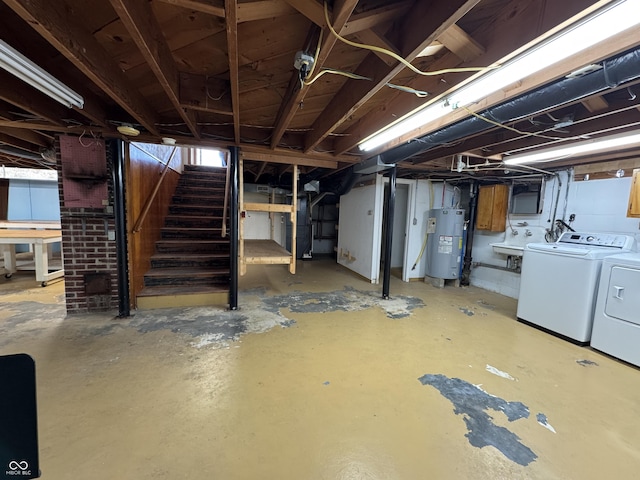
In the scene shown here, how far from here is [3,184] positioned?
6.79 m

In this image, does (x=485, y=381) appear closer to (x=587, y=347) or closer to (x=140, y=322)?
(x=587, y=347)

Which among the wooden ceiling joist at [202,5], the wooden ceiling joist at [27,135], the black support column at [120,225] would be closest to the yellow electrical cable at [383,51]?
the wooden ceiling joist at [202,5]

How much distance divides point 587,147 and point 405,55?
2858 millimetres

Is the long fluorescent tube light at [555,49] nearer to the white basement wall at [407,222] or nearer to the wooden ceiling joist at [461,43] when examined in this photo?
the wooden ceiling joist at [461,43]

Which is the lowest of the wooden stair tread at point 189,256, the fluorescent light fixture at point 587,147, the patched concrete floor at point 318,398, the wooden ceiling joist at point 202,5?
the patched concrete floor at point 318,398

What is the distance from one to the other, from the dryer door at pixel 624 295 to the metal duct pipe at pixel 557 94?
198 centimetres

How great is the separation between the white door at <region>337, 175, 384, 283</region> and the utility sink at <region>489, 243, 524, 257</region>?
6.60ft

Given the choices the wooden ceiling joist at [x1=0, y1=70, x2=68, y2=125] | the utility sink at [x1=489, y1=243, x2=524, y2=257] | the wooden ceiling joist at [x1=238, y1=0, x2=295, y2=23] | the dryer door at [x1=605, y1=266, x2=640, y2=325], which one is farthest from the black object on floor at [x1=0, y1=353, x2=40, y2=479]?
the utility sink at [x1=489, y1=243, x2=524, y2=257]

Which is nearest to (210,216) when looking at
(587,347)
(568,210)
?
(587,347)

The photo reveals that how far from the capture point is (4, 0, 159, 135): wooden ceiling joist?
122 cm

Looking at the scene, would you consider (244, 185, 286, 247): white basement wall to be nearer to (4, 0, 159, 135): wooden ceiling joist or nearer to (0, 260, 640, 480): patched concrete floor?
(0, 260, 640, 480): patched concrete floor

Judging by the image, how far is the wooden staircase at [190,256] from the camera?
3.59 metres

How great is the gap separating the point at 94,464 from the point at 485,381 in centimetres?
264

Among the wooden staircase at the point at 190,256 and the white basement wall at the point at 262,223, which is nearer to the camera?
the wooden staircase at the point at 190,256
